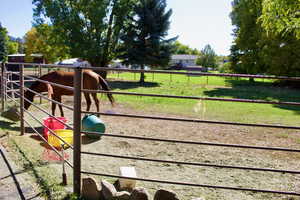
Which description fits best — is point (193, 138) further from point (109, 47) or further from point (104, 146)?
point (109, 47)

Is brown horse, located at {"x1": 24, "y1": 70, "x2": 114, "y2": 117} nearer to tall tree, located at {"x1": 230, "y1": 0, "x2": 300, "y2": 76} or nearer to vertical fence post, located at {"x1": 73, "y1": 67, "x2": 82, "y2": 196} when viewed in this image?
vertical fence post, located at {"x1": 73, "y1": 67, "x2": 82, "y2": 196}

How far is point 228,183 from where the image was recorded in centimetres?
413

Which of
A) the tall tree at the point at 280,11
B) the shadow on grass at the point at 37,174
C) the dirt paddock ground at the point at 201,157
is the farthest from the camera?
the tall tree at the point at 280,11

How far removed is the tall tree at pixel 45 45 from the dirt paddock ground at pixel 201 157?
23.1 m

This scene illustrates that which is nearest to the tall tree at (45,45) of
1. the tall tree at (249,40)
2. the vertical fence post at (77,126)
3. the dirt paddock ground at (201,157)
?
the tall tree at (249,40)

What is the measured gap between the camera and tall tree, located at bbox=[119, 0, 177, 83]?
26375 mm

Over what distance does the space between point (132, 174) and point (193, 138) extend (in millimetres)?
3354

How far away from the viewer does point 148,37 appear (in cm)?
2697

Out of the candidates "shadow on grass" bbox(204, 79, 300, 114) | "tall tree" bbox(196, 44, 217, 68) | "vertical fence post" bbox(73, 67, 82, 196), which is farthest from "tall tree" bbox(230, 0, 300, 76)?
"tall tree" bbox(196, 44, 217, 68)

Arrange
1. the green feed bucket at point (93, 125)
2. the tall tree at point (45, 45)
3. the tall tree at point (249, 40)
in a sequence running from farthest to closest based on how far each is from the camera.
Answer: the tall tree at point (249, 40), the tall tree at point (45, 45), the green feed bucket at point (93, 125)

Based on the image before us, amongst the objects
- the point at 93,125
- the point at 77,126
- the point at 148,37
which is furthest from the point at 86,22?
the point at 77,126

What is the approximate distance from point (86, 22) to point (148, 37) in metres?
6.16

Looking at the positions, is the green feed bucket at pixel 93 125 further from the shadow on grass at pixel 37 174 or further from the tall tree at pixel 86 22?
the tall tree at pixel 86 22

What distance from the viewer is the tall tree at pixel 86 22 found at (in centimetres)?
2572
